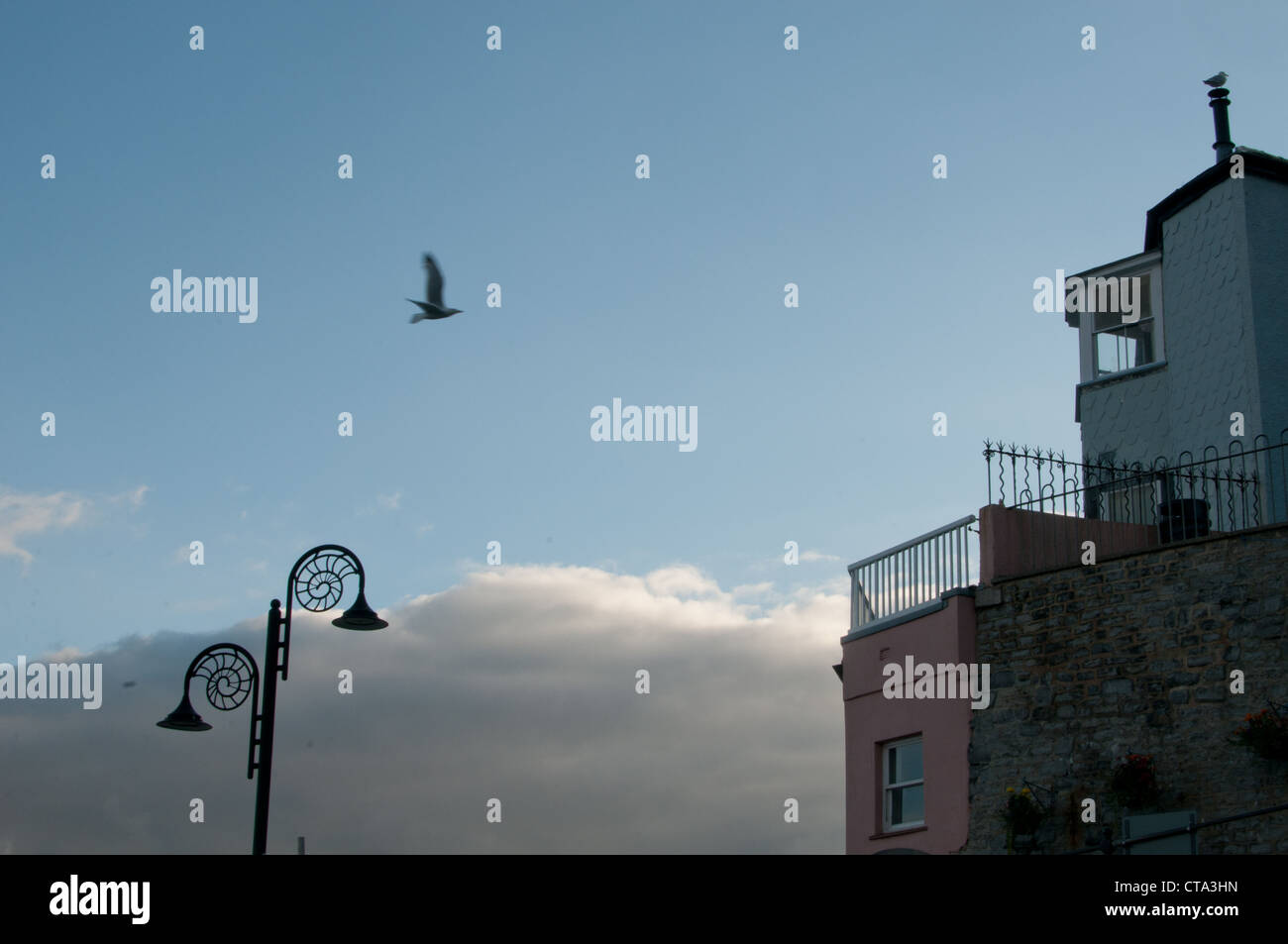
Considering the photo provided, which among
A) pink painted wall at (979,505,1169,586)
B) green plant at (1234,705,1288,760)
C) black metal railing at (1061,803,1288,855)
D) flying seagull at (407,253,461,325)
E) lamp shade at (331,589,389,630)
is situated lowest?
black metal railing at (1061,803,1288,855)

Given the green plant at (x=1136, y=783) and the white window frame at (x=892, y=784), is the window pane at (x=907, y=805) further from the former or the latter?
the green plant at (x=1136, y=783)

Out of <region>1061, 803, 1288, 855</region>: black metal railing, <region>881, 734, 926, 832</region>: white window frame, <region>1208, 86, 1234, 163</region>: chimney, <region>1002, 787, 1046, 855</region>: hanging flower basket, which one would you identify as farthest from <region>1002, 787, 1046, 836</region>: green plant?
<region>1208, 86, 1234, 163</region>: chimney

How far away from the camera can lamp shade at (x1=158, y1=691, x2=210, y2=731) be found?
14.4 m

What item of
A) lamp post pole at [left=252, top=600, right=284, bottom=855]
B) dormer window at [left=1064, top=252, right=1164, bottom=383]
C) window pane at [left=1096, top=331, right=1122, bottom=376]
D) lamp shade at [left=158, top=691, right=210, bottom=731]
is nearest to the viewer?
lamp post pole at [left=252, top=600, right=284, bottom=855]

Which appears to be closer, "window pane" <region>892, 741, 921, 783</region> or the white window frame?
the white window frame

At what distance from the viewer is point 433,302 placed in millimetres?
14906

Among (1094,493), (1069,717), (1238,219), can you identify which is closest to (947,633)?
(1069,717)

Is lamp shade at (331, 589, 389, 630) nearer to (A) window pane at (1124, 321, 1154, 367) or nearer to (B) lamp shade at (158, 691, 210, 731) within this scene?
(B) lamp shade at (158, 691, 210, 731)

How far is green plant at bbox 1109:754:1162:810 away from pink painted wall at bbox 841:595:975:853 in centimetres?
218

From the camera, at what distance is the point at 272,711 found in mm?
13438

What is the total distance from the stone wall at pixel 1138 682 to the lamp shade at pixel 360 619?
7977mm

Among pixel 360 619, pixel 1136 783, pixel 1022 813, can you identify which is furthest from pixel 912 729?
pixel 360 619
